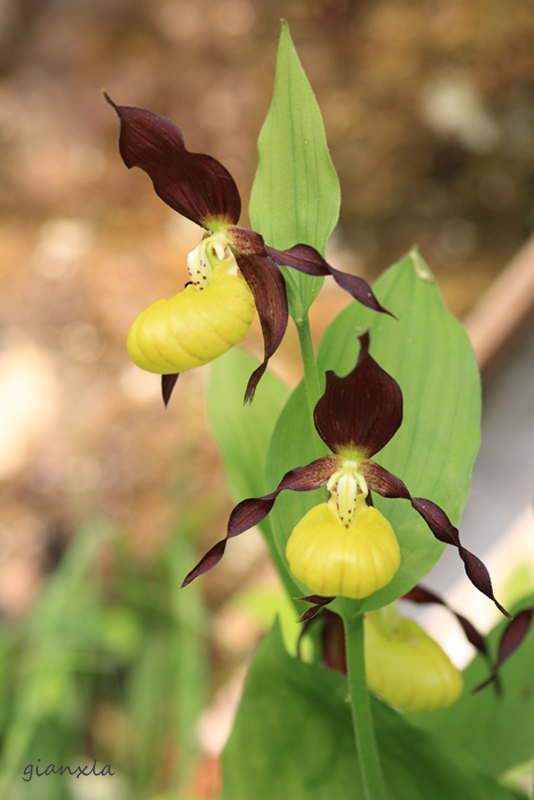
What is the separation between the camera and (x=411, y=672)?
0.59 m

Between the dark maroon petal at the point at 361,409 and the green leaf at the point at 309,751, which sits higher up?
the dark maroon petal at the point at 361,409

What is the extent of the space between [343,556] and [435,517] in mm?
84

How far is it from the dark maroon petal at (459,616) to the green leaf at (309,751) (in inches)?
4.0

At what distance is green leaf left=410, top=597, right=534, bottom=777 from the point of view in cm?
69

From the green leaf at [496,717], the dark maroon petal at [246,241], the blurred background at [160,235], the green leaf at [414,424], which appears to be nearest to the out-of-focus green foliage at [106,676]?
the blurred background at [160,235]

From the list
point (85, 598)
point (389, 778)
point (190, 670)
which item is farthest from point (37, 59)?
point (389, 778)

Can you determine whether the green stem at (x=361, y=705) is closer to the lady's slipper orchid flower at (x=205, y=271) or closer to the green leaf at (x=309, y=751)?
the green leaf at (x=309, y=751)

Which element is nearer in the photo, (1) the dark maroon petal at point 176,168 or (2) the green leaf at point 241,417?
(1) the dark maroon petal at point 176,168

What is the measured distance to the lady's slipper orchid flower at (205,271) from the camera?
1.38 ft

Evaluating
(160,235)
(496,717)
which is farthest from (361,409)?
(160,235)

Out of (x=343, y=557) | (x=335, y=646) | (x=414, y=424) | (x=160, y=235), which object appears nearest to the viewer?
(x=343, y=557)

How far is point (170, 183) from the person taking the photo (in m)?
0.45

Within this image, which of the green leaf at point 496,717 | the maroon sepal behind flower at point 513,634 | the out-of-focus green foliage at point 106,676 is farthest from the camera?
the out-of-focus green foliage at point 106,676

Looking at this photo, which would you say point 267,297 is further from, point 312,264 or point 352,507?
point 352,507
